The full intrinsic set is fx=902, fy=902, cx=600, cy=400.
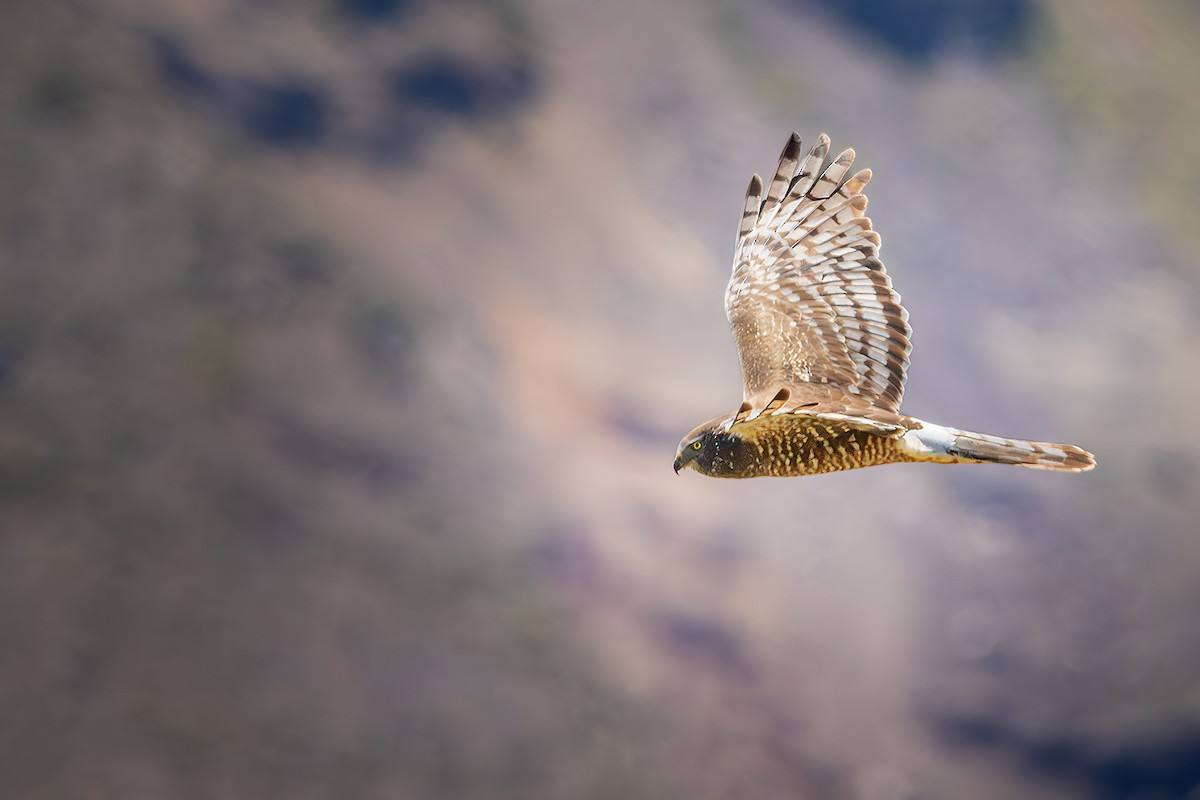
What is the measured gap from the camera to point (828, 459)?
3027 mm

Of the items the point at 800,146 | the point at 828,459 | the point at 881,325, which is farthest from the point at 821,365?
the point at 800,146

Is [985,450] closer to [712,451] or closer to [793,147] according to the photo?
[712,451]

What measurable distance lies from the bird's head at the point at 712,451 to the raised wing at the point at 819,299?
0.35 m

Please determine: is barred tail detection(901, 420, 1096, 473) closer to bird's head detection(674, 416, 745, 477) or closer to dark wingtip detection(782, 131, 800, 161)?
bird's head detection(674, 416, 745, 477)

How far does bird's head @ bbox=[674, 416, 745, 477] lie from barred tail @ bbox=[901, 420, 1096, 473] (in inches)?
22.0

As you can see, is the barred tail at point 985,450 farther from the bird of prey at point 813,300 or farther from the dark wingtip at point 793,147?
the dark wingtip at point 793,147

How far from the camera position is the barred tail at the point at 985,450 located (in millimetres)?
2934

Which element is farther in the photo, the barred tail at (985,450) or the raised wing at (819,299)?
the raised wing at (819,299)

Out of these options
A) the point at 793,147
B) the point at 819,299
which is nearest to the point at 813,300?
the point at 819,299

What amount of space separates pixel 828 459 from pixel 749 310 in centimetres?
79

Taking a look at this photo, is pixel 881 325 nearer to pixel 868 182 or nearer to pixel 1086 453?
pixel 868 182

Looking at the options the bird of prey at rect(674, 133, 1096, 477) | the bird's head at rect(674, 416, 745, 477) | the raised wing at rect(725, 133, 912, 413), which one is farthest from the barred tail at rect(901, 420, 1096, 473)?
the bird's head at rect(674, 416, 745, 477)

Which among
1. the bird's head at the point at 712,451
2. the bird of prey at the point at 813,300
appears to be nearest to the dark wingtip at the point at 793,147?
the bird of prey at the point at 813,300

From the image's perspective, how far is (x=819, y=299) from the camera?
3.51 meters
